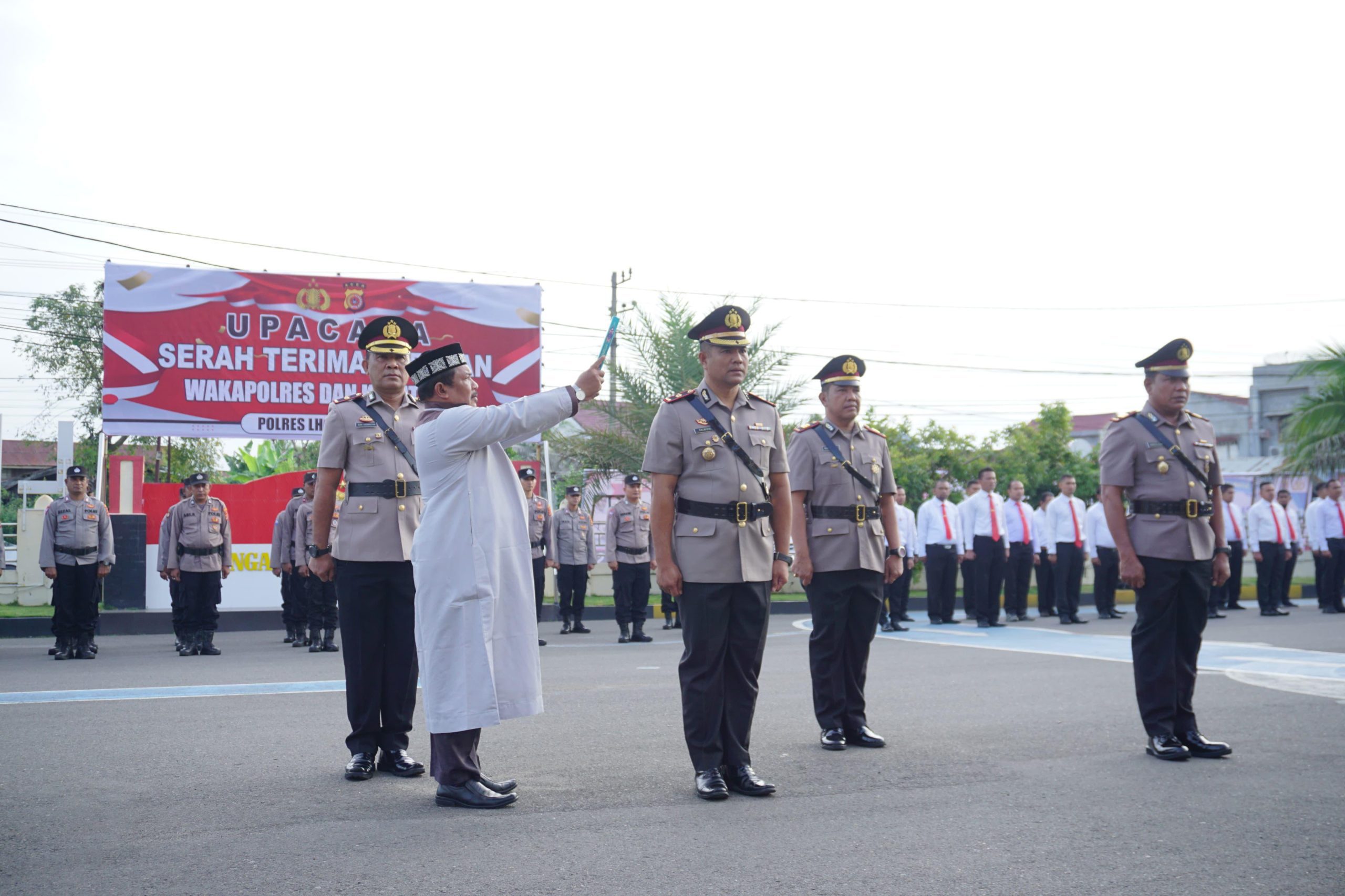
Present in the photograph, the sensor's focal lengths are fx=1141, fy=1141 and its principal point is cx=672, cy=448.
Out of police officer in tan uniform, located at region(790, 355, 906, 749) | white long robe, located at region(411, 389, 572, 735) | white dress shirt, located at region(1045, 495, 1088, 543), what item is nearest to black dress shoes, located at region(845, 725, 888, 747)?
police officer in tan uniform, located at region(790, 355, 906, 749)

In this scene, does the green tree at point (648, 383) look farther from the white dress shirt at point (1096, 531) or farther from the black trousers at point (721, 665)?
the black trousers at point (721, 665)

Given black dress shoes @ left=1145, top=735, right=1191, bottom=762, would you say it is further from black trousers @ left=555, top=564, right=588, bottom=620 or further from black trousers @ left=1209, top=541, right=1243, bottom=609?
black trousers @ left=1209, top=541, right=1243, bottom=609

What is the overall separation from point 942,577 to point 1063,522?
221cm

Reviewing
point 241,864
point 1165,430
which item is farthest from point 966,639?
point 241,864

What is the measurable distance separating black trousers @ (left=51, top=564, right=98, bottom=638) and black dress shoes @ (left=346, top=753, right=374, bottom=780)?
7793mm

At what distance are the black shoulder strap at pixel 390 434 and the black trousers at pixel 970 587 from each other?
11.8 meters

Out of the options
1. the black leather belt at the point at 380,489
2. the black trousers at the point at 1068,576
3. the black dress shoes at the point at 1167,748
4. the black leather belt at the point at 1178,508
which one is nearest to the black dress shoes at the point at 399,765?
the black leather belt at the point at 380,489

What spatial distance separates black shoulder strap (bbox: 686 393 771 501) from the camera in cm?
531

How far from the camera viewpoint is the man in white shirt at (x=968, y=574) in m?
16.5

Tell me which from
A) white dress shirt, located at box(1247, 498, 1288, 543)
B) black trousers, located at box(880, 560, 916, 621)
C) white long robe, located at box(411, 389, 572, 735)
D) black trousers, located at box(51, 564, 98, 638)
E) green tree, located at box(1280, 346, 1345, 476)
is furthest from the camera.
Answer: green tree, located at box(1280, 346, 1345, 476)

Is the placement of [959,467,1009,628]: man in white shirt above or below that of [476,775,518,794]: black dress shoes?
above

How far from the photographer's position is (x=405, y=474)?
5809 mm

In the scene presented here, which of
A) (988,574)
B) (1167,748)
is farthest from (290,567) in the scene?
(1167,748)

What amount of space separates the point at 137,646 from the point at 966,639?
9.86m
